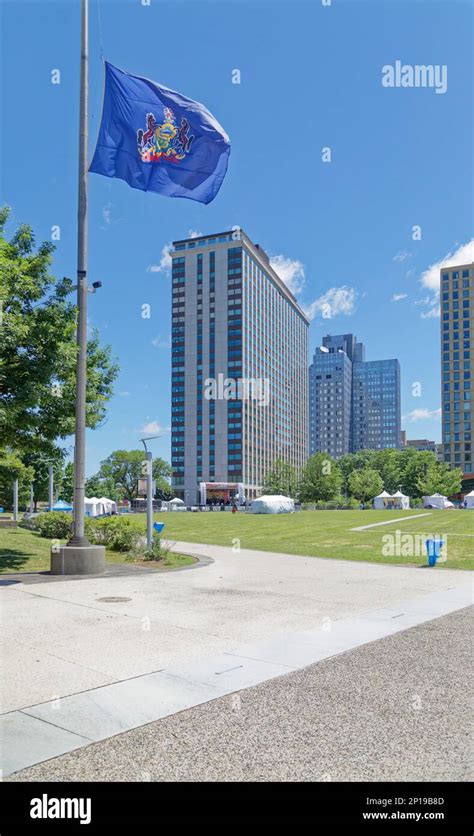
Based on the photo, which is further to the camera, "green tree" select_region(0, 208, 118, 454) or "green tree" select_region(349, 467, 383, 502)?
"green tree" select_region(349, 467, 383, 502)

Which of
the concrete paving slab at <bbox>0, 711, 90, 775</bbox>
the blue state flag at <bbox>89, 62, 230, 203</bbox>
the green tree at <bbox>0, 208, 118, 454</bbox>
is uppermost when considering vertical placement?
the blue state flag at <bbox>89, 62, 230, 203</bbox>

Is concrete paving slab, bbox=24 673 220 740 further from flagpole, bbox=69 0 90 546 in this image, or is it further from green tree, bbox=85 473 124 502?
green tree, bbox=85 473 124 502

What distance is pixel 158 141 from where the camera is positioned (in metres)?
15.3

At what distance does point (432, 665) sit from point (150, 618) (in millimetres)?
4476

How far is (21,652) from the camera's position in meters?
7.56

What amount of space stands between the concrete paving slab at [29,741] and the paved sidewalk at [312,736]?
0.13 m

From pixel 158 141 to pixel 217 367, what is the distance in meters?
149

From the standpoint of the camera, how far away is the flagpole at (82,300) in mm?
14891

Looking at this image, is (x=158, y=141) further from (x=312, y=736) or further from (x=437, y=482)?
(x=437, y=482)

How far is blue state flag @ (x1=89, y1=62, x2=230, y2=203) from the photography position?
15.1m

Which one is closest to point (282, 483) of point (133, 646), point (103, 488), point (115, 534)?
point (103, 488)

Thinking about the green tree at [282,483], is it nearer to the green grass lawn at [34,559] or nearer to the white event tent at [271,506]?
the white event tent at [271,506]

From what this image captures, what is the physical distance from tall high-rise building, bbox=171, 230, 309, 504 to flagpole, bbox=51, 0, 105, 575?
460 feet

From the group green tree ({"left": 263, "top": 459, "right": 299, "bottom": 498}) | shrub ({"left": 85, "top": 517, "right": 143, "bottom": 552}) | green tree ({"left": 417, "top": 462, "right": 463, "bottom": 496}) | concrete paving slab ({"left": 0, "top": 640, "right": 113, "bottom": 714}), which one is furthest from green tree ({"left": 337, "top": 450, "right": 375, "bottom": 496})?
concrete paving slab ({"left": 0, "top": 640, "right": 113, "bottom": 714})
